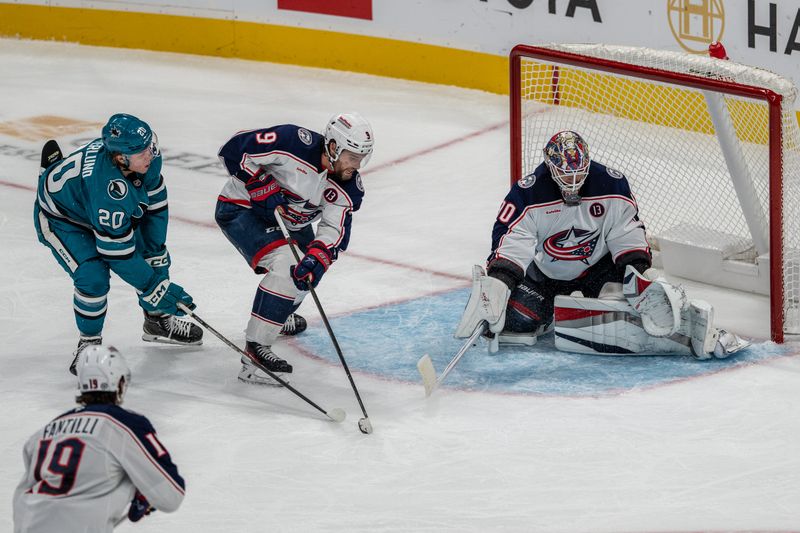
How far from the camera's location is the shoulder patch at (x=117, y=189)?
4.44 m

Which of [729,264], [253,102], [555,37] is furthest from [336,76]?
[729,264]

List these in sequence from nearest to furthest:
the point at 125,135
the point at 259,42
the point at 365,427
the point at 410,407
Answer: the point at 365,427
the point at 125,135
the point at 410,407
the point at 259,42

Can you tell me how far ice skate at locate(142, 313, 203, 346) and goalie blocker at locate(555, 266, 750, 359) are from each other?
4.31 ft

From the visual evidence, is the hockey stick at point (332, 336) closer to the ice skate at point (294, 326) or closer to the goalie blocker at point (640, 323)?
the ice skate at point (294, 326)

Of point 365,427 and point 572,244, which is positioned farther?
point 572,244

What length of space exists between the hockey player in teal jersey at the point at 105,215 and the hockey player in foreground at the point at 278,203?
27 cm

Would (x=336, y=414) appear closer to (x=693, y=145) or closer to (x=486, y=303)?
(x=486, y=303)

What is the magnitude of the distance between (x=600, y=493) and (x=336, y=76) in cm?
542

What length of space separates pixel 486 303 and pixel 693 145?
1.79 meters

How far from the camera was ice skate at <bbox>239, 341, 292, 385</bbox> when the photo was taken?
15.4ft

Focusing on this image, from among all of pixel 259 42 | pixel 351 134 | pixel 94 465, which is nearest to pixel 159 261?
pixel 351 134

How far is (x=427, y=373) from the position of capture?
4.57 meters

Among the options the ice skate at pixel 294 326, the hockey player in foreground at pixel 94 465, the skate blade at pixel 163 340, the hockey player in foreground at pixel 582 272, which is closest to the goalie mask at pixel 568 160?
the hockey player in foreground at pixel 582 272

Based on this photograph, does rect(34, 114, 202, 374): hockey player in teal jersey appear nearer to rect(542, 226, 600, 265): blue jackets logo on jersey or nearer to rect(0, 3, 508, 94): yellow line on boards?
rect(542, 226, 600, 265): blue jackets logo on jersey
